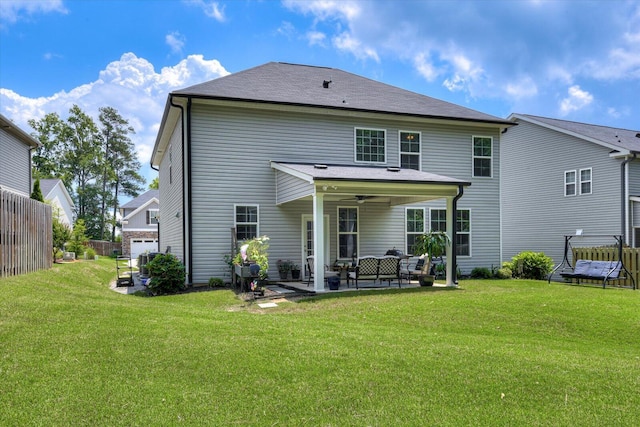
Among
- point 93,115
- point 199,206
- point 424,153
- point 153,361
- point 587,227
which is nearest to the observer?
point 153,361

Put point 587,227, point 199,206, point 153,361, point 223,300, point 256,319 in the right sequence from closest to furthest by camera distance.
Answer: point 153,361
point 256,319
point 223,300
point 199,206
point 587,227

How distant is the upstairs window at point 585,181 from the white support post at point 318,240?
14.7 m

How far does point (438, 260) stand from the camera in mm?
14414

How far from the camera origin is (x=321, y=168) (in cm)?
1237

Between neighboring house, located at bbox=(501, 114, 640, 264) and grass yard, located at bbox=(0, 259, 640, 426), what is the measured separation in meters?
12.8

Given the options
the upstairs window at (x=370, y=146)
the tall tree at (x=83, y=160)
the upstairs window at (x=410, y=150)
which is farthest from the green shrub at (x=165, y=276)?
the tall tree at (x=83, y=160)

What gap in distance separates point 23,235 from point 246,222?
5.78 meters

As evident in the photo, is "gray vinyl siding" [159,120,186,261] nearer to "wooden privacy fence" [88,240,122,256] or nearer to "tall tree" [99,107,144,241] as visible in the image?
"wooden privacy fence" [88,240,122,256]

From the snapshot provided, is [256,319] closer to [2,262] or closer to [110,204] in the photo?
[2,262]

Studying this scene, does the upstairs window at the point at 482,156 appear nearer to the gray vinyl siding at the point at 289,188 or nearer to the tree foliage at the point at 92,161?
the gray vinyl siding at the point at 289,188

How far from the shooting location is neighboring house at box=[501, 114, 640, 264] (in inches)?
696

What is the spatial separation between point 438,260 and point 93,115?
4594cm

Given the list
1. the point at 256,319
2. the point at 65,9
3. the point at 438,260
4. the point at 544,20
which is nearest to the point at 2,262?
the point at 256,319

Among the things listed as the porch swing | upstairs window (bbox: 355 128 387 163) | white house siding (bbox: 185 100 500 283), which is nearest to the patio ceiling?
white house siding (bbox: 185 100 500 283)
